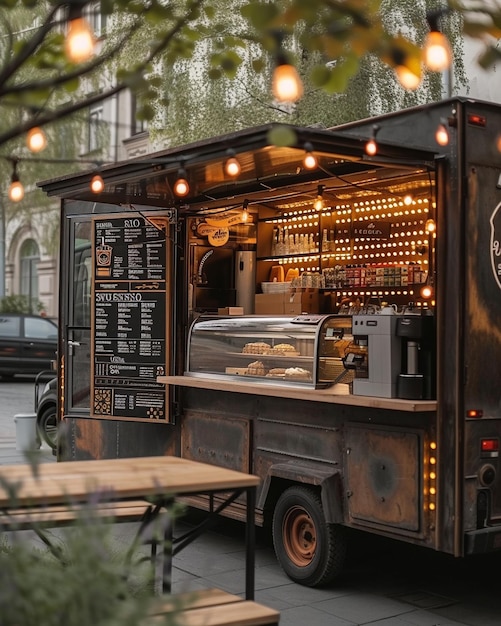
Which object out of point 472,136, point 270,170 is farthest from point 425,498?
point 270,170

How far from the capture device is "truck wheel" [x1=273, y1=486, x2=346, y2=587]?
22.2ft

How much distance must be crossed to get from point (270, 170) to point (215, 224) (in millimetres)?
1588

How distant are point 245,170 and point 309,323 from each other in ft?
4.42

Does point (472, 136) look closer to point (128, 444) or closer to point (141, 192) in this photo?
point (141, 192)

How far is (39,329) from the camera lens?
2392cm

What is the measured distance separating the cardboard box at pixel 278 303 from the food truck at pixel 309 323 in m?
0.02

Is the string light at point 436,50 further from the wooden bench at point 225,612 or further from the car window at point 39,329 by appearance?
the car window at point 39,329

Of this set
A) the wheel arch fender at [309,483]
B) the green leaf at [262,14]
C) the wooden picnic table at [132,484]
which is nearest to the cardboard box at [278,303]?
the wheel arch fender at [309,483]

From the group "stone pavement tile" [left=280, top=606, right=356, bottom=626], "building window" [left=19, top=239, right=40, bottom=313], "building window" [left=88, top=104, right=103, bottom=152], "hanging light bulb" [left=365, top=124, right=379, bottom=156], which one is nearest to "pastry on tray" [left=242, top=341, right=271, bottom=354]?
"hanging light bulb" [left=365, top=124, right=379, bottom=156]

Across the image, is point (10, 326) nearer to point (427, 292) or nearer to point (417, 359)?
point (427, 292)

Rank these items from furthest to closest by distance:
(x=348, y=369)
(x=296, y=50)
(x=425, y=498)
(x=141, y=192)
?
(x=296, y=50) → (x=141, y=192) → (x=348, y=369) → (x=425, y=498)

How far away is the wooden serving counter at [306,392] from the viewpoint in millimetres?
6148

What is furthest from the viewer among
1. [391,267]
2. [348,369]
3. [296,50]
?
[296,50]

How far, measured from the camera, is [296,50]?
18.3 meters
